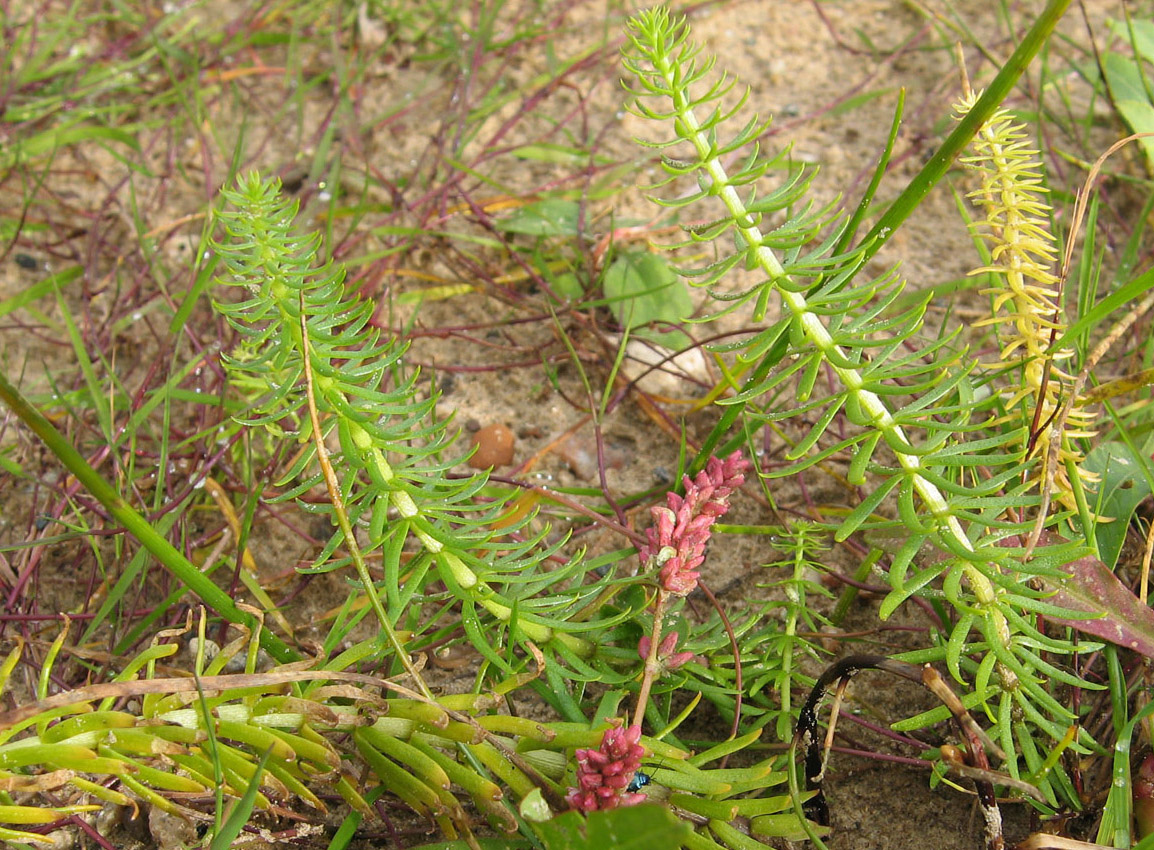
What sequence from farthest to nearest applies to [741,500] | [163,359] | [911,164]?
[911,164], [163,359], [741,500]

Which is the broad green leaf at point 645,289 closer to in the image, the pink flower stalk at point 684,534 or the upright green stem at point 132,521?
the pink flower stalk at point 684,534

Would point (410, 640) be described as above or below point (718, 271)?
below

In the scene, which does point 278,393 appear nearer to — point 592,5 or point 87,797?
point 87,797

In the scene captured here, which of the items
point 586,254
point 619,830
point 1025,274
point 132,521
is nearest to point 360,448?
point 132,521

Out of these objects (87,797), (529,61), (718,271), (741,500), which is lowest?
(87,797)

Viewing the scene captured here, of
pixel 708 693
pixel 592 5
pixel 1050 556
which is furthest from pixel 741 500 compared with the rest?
pixel 592 5
